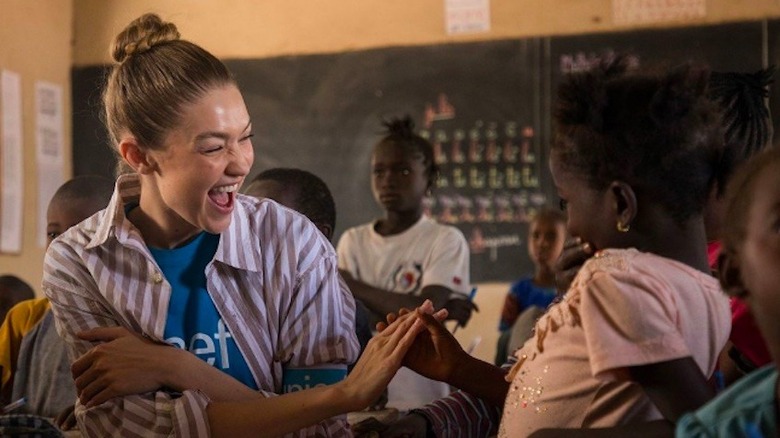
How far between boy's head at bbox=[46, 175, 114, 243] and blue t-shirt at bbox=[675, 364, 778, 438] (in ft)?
7.27

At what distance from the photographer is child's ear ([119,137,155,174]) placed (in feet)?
6.91

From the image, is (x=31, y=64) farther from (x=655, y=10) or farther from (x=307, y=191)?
(x=307, y=191)

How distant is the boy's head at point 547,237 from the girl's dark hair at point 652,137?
3.74m

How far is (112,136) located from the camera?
2.21m

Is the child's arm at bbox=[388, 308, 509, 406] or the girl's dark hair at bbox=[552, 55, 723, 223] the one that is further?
the child's arm at bbox=[388, 308, 509, 406]

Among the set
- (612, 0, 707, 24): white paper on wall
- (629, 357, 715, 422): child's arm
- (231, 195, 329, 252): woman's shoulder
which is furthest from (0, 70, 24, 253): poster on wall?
(629, 357, 715, 422): child's arm

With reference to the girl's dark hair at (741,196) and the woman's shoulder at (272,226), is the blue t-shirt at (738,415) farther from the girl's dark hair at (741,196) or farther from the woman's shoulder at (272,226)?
the woman's shoulder at (272,226)

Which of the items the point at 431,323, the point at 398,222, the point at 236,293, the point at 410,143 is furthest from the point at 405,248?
the point at 431,323

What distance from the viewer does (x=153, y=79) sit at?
81.5 inches

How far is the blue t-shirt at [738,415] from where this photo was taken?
1267 millimetres

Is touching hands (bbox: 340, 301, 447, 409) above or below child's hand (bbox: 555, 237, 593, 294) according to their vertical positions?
below

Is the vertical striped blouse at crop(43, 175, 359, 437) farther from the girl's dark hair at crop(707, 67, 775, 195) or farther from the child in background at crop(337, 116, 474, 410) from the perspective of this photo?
the child in background at crop(337, 116, 474, 410)

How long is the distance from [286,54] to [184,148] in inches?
175

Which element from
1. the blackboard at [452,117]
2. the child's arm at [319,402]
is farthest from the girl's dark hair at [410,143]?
the child's arm at [319,402]
